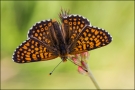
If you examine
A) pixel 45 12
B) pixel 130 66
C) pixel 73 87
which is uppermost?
pixel 45 12

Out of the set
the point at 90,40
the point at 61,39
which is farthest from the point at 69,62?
the point at 90,40

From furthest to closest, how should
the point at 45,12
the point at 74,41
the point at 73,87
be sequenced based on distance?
the point at 45,12 → the point at 73,87 → the point at 74,41

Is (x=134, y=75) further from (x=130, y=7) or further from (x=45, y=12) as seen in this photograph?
(x=45, y=12)

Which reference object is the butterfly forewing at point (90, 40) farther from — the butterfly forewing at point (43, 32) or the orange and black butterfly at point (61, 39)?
the butterfly forewing at point (43, 32)

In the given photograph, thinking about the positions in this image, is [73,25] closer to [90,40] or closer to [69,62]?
[90,40]

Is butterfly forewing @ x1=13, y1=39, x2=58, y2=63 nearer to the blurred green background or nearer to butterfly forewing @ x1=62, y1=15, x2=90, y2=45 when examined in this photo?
butterfly forewing @ x1=62, y1=15, x2=90, y2=45

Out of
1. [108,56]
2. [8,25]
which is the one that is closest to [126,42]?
[108,56]

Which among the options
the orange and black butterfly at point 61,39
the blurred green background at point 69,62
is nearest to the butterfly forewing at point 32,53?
the orange and black butterfly at point 61,39
